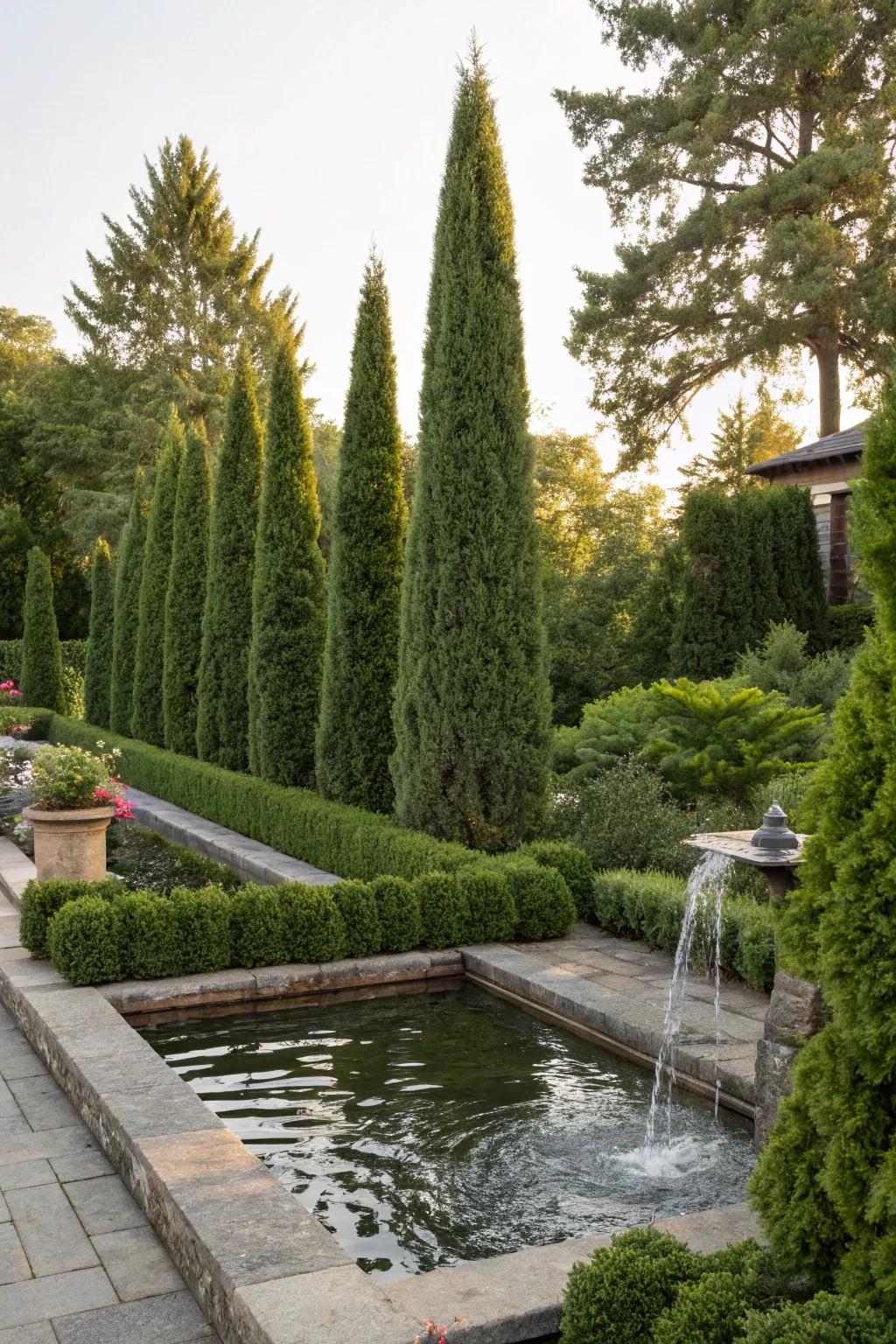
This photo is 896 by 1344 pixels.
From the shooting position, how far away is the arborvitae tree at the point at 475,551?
29.0ft

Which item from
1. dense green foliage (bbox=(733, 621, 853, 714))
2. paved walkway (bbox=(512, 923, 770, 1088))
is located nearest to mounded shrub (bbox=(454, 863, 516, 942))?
paved walkway (bbox=(512, 923, 770, 1088))

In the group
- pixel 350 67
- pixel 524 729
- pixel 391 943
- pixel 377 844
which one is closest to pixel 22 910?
pixel 391 943

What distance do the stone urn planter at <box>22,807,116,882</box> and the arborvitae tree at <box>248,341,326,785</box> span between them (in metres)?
3.81

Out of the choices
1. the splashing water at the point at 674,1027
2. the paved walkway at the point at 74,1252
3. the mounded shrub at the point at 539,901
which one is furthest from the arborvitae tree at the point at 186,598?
the paved walkway at the point at 74,1252

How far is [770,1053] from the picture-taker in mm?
3744

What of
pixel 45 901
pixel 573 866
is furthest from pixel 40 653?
pixel 573 866

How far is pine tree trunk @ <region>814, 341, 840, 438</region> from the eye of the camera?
21.5 meters

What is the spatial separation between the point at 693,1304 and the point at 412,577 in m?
7.07

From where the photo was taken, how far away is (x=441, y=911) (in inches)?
289

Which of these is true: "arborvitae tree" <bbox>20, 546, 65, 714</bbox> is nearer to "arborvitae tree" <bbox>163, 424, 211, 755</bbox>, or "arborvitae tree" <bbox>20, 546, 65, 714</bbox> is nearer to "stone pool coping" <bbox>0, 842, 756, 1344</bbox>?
"arborvitae tree" <bbox>163, 424, 211, 755</bbox>

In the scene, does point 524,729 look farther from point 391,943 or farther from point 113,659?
point 113,659

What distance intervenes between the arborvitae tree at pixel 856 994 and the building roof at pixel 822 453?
1378 cm

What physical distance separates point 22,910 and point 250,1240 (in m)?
4.15

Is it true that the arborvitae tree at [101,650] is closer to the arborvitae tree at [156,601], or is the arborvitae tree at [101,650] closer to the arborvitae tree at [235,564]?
the arborvitae tree at [156,601]
